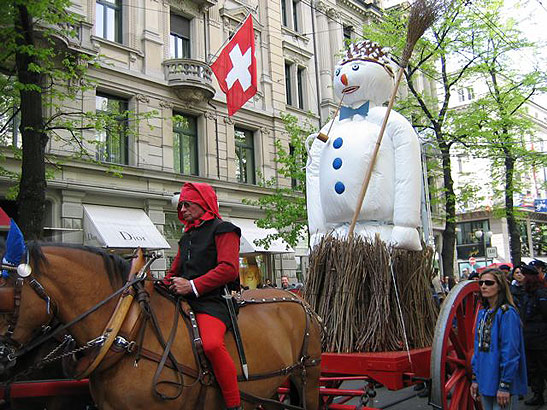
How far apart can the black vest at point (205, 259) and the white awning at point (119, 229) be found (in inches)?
426

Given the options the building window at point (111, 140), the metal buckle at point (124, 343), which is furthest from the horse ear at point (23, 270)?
the building window at point (111, 140)

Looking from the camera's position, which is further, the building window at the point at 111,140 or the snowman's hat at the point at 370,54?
the building window at the point at 111,140

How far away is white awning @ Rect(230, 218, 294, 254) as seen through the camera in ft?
58.6

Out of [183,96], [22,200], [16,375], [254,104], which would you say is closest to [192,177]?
[183,96]

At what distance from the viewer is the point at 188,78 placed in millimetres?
17359

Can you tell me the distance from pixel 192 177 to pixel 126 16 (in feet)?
18.0

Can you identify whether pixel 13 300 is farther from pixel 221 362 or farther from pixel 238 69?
pixel 238 69

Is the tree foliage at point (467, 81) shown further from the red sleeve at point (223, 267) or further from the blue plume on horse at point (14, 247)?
the blue plume on horse at point (14, 247)

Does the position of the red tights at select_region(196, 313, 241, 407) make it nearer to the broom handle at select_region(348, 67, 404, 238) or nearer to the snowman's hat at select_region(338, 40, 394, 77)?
the broom handle at select_region(348, 67, 404, 238)

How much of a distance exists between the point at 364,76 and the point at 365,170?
41.2 inches

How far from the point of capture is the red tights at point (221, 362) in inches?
116

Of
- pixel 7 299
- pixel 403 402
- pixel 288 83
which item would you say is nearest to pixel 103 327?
pixel 7 299

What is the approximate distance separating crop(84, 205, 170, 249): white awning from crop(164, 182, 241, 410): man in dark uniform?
35.5ft

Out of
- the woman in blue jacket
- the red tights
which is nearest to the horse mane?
the red tights
